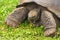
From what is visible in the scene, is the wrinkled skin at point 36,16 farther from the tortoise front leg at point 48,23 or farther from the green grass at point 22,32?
the green grass at point 22,32

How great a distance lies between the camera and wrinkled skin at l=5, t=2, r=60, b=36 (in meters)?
4.85

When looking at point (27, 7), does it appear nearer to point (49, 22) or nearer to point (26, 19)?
point (26, 19)

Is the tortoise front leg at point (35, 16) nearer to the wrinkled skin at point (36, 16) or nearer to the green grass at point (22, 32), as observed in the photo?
the wrinkled skin at point (36, 16)

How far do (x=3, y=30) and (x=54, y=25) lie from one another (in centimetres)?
96

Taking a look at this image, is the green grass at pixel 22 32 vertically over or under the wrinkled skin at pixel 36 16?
under

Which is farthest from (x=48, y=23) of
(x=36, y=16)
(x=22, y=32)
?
(x=22, y=32)

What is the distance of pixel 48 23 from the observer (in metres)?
4.84

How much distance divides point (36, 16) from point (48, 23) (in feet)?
0.91

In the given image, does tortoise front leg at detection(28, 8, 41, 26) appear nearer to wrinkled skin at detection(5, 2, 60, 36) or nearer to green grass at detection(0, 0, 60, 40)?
wrinkled skin at detection(5, 2, 60, 36)

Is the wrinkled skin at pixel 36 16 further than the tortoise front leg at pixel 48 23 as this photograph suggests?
Yes

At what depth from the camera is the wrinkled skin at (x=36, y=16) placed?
15.9ft

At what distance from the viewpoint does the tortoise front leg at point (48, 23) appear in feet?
15.3

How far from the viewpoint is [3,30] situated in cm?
487

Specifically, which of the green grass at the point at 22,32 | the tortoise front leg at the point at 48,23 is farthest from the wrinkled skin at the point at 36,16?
the green grass at the point at 22,32
